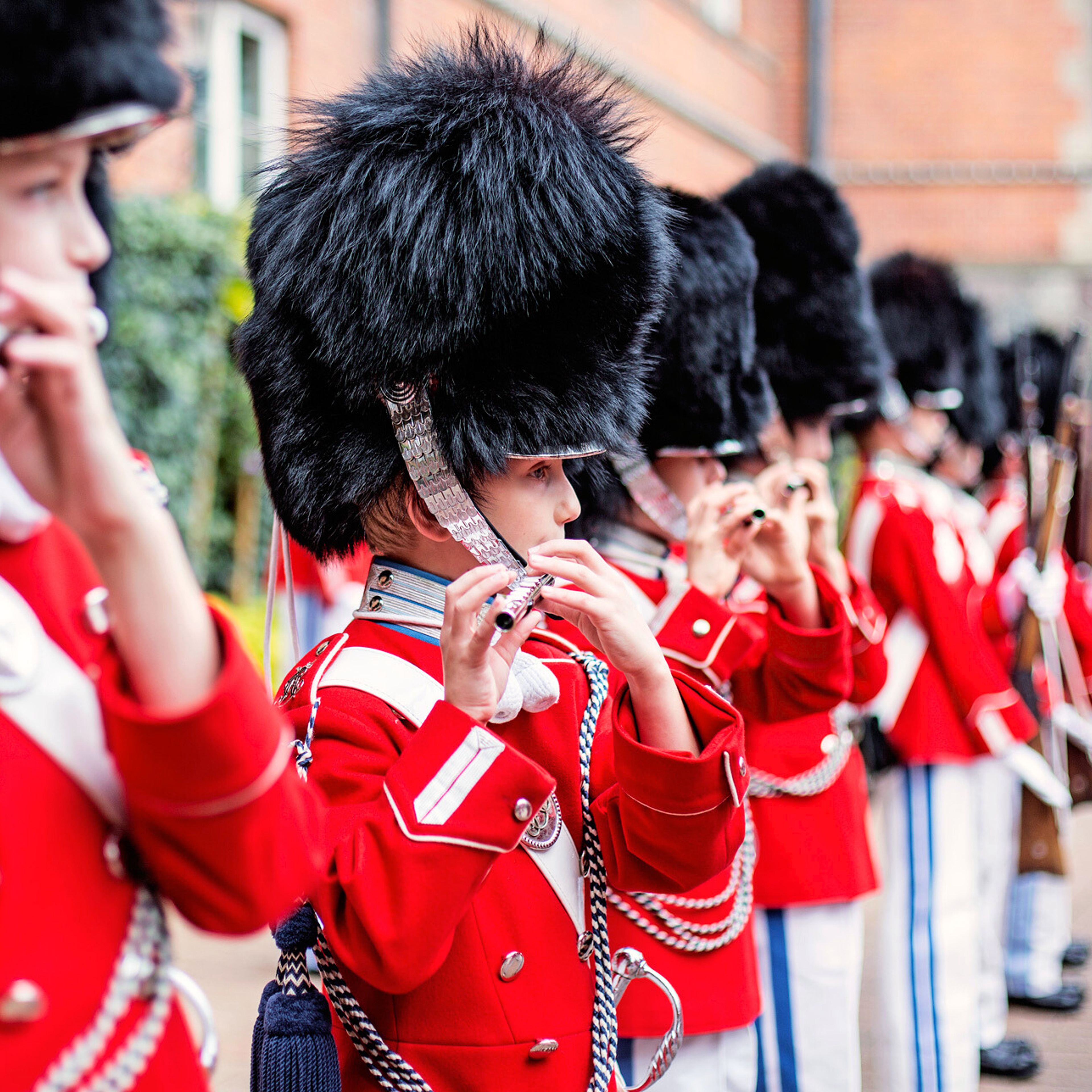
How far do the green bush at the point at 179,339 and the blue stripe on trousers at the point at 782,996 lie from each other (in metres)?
5.24

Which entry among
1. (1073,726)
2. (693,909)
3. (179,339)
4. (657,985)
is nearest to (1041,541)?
(1073,726)

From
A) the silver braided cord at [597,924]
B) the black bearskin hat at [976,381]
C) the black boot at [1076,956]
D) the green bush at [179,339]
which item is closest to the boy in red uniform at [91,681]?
the silver braided cord at [597,924]

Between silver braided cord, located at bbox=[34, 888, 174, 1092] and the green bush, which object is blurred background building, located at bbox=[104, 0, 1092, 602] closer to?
the green bush

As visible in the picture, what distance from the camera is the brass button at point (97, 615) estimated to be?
1225 mm

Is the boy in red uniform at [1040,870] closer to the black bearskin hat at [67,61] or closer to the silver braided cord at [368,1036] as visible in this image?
the silver braided cord at [368,1036]

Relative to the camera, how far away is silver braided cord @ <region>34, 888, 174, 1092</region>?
118 centimetres

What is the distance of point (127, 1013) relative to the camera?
4.05 feet

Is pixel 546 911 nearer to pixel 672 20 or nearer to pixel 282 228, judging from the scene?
pixel 282 228

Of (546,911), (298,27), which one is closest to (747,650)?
(546,911)

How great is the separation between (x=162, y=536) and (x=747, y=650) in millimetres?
1857

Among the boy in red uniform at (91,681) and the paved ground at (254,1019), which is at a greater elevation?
the boy in red uniform at (91,681)

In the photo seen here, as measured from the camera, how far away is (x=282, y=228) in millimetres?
2057

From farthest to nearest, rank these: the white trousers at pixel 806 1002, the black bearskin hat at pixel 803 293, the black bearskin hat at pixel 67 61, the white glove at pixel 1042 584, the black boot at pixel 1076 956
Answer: the black boot at pixel 1076 956 → the white glove at pixel 1042 584 → the black bearskin hat at pixel 803 293 → the white trousers at pixel 806 1002 → the black bearskin hat at pixel 67 61

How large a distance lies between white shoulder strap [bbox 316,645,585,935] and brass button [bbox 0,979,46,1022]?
2.33 ft
